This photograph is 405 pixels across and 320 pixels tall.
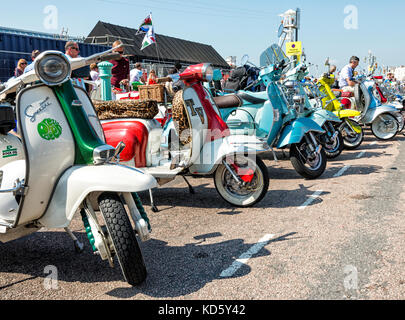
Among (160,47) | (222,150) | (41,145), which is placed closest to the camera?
(41,145)

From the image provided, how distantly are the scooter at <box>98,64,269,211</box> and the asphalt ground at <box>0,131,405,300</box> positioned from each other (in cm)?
28

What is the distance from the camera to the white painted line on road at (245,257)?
8.79ft

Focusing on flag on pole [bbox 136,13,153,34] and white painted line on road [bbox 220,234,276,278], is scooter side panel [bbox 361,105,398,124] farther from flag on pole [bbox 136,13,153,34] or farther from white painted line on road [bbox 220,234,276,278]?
white painted line on road [bbox 220,234,276,278]

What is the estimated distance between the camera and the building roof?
74.4ft

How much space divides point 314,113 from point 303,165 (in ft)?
5.20

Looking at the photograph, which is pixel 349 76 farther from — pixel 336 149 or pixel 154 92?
pixel 154 92

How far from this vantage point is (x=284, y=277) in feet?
8.48

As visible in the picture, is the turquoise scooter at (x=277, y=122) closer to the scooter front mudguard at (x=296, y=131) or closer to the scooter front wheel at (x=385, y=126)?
the scooter front mudguard at (x=296, y=131)

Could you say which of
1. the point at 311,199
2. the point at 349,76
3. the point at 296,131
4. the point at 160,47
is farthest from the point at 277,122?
the point at 160,47

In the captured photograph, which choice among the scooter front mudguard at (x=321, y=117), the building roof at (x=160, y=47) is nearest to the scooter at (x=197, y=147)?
the scooter front mudguard at (x=321, y=117)

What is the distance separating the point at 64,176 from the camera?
2555 millimetres

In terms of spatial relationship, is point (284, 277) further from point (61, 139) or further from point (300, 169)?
point (300, 169)

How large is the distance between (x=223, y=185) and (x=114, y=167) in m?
1.99
